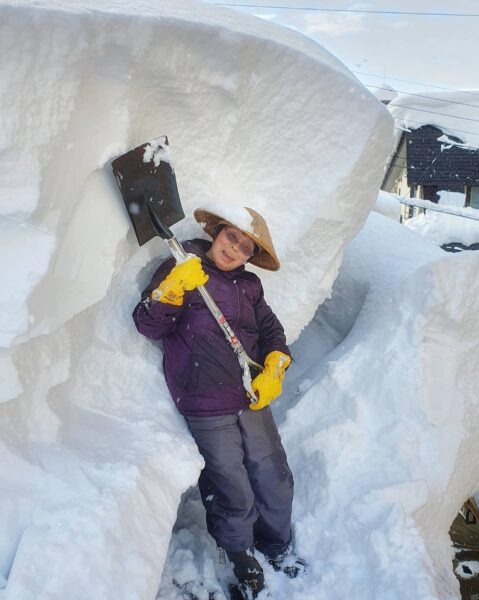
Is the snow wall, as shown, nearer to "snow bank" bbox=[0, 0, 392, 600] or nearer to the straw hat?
"snow bank" bbox=[0, 0, 392, 600]

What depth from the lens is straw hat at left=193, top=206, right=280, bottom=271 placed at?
234 cm

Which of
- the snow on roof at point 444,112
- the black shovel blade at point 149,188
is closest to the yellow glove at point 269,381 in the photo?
the black shovel blade at point 149,188

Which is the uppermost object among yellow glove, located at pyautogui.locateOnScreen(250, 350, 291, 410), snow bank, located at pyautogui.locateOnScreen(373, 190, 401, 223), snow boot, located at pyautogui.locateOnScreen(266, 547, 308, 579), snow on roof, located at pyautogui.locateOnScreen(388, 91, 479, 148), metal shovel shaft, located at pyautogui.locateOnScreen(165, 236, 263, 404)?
snow on roof, located at pyautogui.locateOnScreen(388, 91, 479, 148)

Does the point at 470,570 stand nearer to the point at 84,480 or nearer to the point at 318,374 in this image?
the point at 318,374

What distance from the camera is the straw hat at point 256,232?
2.34m

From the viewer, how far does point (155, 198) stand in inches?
86.7

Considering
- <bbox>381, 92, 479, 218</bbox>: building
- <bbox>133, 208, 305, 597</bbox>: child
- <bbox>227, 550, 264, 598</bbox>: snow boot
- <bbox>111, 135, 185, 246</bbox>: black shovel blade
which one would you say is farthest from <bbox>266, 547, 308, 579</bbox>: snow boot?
<bbox>381, 92, 479, 218</bbox>: building

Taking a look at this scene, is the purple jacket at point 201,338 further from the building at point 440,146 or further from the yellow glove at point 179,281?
the building at point 440,146

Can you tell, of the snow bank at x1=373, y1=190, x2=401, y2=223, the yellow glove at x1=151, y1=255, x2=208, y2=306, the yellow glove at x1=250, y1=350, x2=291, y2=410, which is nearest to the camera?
the yellow glove at x1=151, y1=255, x2=208, y2=306

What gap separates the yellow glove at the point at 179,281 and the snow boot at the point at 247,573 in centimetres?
99

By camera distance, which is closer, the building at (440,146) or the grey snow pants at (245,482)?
the grey snow pants at (245,482)

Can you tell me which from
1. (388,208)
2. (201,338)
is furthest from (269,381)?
(388,208)

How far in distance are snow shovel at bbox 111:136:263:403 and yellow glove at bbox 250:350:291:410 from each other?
0.09 ft

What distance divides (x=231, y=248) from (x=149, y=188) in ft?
1.39
